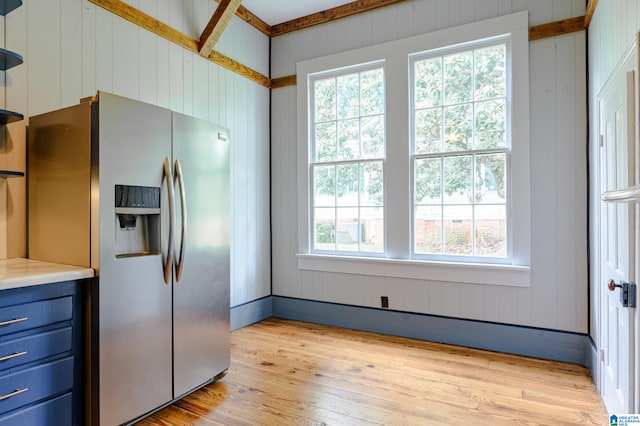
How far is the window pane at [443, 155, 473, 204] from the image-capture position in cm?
319

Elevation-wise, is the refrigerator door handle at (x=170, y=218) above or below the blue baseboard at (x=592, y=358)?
above

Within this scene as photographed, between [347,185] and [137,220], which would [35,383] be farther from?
[347,185]

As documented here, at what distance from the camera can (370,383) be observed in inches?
98.0

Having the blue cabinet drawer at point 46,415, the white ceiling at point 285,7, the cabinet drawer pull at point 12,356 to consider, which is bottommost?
the blue cabinet drawer at point 46,415

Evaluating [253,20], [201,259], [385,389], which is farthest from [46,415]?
[253,20]

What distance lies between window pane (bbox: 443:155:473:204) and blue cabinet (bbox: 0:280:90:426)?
285 centimetres

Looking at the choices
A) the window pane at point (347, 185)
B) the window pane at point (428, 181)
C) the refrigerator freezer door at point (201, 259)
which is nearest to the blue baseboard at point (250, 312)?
the refrigerator freezer door at point (201, 259)

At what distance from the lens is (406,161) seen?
3.42 metres

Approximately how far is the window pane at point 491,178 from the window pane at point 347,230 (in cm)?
120

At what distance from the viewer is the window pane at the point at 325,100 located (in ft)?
12.6

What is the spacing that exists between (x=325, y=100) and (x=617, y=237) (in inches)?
113

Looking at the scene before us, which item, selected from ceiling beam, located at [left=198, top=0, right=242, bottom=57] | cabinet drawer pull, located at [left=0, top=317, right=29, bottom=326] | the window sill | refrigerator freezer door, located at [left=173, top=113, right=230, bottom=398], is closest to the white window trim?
the window sill

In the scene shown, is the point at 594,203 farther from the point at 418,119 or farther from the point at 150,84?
the point at 150,84

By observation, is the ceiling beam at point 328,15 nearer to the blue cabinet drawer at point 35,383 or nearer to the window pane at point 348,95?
the window pane at point 348,95
